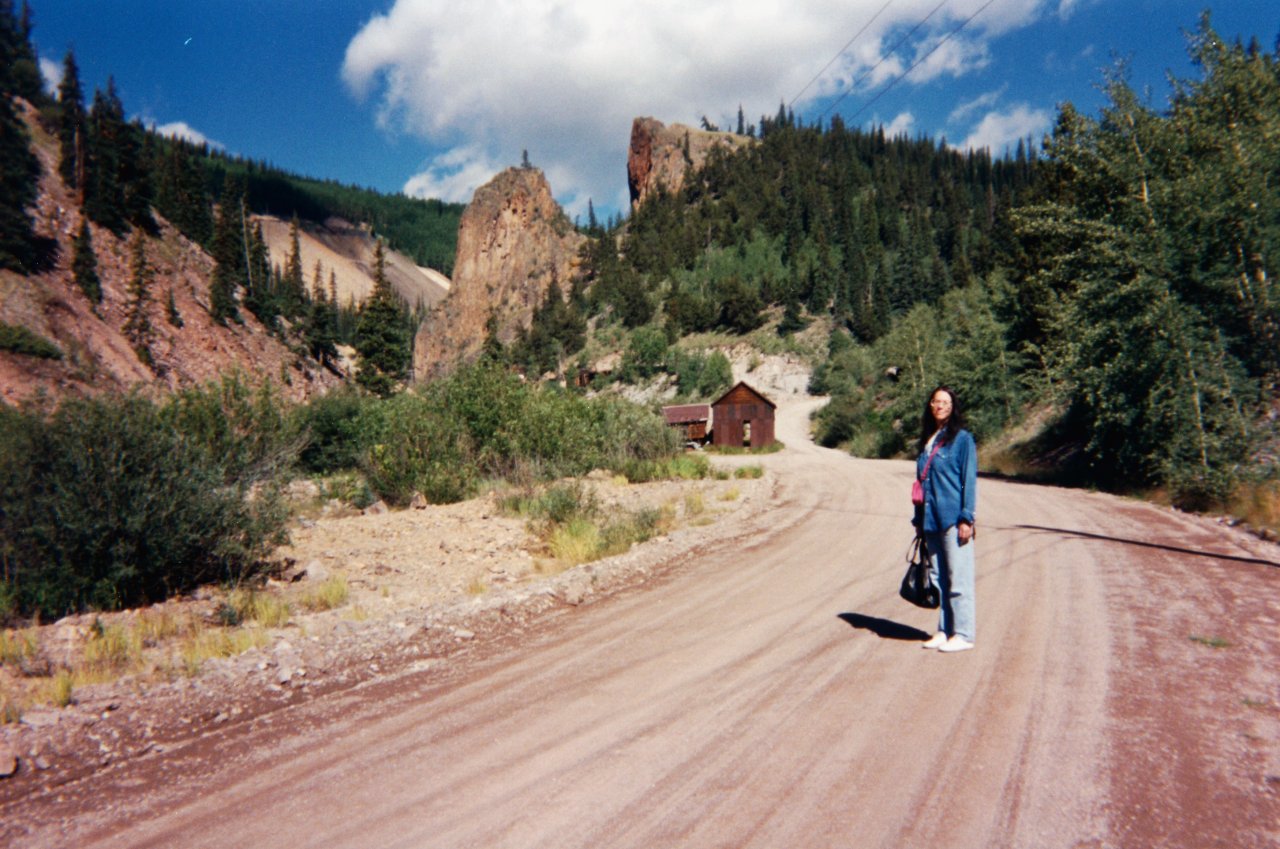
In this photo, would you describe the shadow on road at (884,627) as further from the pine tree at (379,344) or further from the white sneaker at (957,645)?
the pine tree at (379,344)

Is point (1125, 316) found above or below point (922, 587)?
above

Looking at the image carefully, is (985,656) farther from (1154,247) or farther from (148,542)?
(1154,247)

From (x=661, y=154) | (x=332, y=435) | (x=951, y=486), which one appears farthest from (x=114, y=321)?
(x=661, y=154)

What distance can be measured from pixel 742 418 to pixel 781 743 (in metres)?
A: 44.0

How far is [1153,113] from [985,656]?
16.7 meters

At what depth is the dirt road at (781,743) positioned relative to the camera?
3041 mm

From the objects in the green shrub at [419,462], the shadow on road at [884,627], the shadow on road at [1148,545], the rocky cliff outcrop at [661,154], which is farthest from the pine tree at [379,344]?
the rocky cliff outcrop at [661,154]

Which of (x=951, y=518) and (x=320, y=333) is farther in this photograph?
(x=320, y=333)

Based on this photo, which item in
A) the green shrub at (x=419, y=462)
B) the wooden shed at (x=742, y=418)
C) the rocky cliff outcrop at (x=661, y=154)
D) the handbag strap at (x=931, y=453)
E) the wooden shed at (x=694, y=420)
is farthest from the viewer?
the rocky cliff outcrop at (x=661, y=154)

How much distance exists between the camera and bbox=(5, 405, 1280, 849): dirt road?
3.04 m

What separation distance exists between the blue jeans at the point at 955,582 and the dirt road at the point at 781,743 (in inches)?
9.2

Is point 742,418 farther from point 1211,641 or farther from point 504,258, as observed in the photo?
point 504,258

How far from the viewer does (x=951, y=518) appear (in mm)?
5152

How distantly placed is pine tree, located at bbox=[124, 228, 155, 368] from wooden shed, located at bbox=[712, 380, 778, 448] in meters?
35.8
